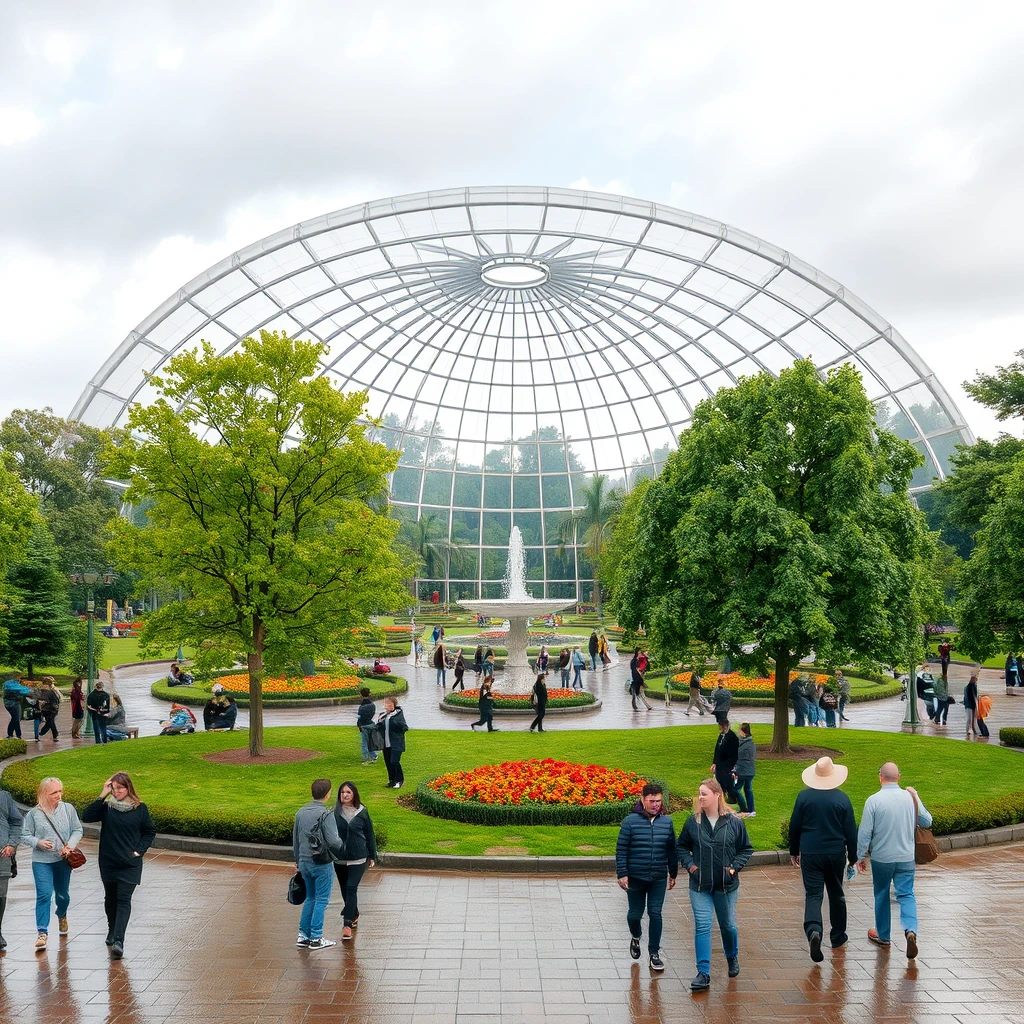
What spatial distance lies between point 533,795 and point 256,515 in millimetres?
7813

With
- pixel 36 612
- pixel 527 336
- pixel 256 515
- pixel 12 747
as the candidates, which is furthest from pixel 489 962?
pixel 527 336

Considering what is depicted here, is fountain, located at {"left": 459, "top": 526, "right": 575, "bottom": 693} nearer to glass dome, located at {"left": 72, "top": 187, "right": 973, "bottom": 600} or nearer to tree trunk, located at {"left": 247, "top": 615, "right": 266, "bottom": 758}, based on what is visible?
tree trunk, located at {"left": 247, "top": 615, "right": 266, "bottom": 758}

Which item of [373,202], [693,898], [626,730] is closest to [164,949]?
[693,898]

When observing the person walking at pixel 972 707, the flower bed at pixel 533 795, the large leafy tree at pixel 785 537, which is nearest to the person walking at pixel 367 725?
the flower bed at pixel 533 795

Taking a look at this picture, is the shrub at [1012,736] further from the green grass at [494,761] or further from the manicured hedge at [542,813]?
the manicured hedge at [542,813]

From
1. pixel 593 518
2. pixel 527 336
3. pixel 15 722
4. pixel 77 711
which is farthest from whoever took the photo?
pixel 593 518

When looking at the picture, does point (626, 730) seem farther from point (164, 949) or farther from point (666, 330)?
point (666, 330)

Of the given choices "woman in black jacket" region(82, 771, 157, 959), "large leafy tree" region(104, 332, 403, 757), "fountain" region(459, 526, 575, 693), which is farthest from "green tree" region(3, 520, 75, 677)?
"woman in black jacket" region(82, 771, 157, 959)

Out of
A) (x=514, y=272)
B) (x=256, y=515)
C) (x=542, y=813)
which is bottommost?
(x=542, y=813)

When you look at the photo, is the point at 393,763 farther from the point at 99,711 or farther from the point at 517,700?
the point at 517,700

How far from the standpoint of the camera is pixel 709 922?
279 inches

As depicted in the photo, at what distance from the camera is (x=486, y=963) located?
7.53m

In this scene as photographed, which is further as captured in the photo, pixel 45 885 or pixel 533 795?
pixel 533 795

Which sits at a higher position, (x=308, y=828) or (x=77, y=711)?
(x=308, y=828)
